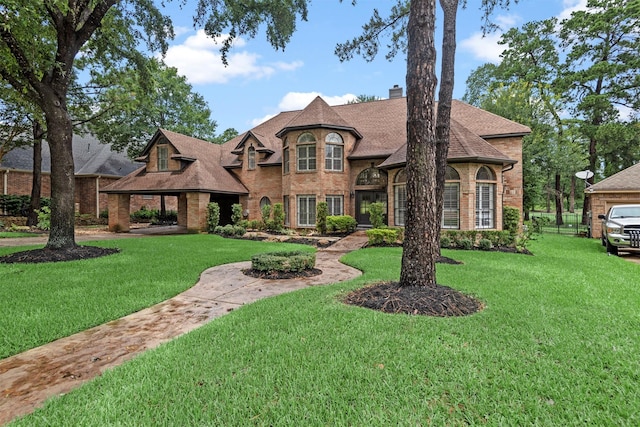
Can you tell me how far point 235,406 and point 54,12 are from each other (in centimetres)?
1339

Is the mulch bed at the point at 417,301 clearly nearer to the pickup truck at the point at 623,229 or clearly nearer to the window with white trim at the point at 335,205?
the pickup truck at the point at 623,229

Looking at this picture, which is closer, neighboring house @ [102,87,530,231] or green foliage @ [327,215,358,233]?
neighboring house @ [102,87,530,231]

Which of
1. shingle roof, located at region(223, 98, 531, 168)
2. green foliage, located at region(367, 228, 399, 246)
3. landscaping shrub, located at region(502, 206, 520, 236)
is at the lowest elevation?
green foliage, located at region(367, 228, 399, 246)

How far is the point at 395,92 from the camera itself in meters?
23.6

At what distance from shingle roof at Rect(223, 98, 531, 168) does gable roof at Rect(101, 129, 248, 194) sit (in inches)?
68.5

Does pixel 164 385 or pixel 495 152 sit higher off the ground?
pixel 495 152

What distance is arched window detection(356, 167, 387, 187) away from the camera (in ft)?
61.2

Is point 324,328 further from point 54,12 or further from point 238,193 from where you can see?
point 238,193

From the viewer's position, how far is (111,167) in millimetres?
26734

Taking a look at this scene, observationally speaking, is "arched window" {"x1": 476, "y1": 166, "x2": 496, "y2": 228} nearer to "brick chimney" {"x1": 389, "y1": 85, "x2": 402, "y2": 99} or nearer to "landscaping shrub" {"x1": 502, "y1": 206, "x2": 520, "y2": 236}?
"landscaping shrub" {"x1": 502, "y1": 206, "x2": 520, "y2": 236}

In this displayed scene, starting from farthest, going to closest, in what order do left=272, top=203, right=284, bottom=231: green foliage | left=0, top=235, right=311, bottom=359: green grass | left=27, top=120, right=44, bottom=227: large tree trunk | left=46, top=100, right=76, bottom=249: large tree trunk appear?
left=27, top=120, right=44, bottom=227: large tree trunk, left=272, top=203, right=284, bottom=231: green foliage, left=46, top=100, right=76, bottom=249: large tree trunk, left=0, top=235, right=311, bottom=359: green grass

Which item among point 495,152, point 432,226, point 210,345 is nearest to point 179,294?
point 210,345

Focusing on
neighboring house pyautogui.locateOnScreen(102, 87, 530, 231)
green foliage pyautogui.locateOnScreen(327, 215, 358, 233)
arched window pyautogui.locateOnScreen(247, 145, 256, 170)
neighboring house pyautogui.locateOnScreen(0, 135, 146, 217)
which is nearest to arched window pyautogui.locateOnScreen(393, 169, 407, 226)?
neighboring house pyautogui.locateOnScreen(102, 87, 530, 231)

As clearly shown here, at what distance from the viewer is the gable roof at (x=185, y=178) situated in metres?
18.7
